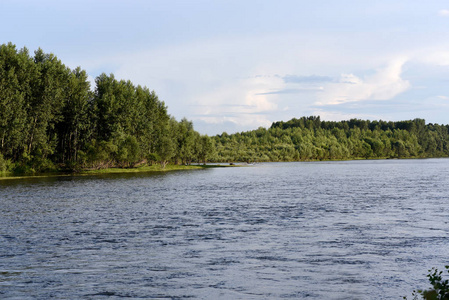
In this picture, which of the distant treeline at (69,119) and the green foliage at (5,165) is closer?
the green foliage at (5,165)

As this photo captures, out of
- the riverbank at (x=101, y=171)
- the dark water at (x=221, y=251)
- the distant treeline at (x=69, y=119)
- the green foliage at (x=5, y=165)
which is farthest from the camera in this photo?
the riverbank at (x=101, y=171)

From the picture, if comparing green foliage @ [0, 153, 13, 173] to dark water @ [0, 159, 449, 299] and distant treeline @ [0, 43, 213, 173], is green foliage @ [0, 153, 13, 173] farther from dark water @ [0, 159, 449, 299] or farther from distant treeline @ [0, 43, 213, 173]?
dark water @ [0, 159, 449, 299]

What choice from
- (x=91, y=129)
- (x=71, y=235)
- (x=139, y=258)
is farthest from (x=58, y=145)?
(x=139, y=258)

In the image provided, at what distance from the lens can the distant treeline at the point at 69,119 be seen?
9650cm

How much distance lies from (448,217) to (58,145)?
350 ft

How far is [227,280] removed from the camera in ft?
60.6

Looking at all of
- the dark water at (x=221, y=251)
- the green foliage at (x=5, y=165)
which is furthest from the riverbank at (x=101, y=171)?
the dark water at (x=221, y=251)

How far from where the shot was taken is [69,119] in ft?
374

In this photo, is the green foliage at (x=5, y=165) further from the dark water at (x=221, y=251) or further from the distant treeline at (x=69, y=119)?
the dark water at (x=221, y=251)

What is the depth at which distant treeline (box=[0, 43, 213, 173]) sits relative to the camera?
3799 inches

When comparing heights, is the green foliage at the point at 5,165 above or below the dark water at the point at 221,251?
above

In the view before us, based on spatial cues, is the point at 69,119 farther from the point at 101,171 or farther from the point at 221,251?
the point at 221,251

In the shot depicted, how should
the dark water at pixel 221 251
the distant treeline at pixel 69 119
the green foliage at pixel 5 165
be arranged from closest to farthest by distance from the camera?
1. the dark water at pixel 221 251
2. the green foliage at pixel 5 165
3. the distant treeline at pixel 69 119

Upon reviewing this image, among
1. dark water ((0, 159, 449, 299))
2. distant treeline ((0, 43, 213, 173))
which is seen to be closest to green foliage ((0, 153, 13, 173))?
distant treeline ((0, 43, 213, 173))
